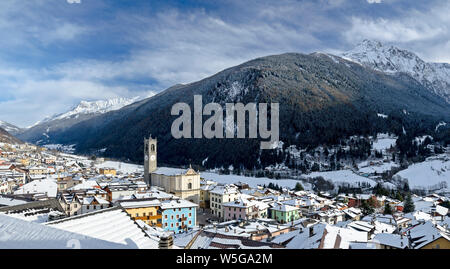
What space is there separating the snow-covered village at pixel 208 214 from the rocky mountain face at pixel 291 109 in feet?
128

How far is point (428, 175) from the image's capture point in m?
77.2

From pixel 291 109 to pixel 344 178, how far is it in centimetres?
5650

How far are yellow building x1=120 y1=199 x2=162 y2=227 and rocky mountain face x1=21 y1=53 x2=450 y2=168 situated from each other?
71.0 metres

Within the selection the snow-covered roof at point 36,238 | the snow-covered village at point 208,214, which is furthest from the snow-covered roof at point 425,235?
the snow-covered roof at point 36,238

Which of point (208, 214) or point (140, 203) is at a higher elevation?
point (140, 203)

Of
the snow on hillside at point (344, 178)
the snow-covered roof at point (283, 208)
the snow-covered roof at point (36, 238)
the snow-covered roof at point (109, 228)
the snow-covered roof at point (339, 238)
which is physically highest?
the snow-covered roof at point (36, 238)

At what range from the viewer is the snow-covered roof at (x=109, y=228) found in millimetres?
7782

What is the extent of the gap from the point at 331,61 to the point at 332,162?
102 meters

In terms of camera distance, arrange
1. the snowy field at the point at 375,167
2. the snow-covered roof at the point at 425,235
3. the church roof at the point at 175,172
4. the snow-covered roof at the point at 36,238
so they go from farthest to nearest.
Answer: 1. the snowy field at the point at 375,167
2. the church roof at the point at 175,172
3. the snow-covered roof at the point at 425,235
4. the snow-covered roof at the point at 36,238

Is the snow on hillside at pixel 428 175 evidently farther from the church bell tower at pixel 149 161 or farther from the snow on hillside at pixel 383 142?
the church bell tower at pixel 149 161

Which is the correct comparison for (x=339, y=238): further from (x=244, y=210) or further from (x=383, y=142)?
(x=383, y=142)

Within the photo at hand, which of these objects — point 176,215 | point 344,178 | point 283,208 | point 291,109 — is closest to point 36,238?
point 176,215

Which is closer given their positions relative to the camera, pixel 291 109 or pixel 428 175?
pixel 428 175

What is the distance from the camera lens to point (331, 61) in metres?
185
